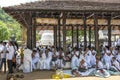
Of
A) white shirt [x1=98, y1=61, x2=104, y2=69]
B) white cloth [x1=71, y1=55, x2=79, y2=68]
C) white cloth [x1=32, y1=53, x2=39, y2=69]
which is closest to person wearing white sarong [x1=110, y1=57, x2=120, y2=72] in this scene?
white shirt [x1=98, y1=61, x2=104, y2=69]

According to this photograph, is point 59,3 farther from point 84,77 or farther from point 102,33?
point 102,33

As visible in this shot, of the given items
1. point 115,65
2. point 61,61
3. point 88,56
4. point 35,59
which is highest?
point 88,56

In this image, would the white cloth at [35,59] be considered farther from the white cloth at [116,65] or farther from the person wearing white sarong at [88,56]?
the white cloth at [116,65]

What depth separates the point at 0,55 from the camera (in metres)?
15.3

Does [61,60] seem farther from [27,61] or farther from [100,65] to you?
[100,65]

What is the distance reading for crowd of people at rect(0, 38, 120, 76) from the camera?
14.2 meters

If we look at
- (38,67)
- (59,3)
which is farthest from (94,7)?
(38,67)

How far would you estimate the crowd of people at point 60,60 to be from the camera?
14.2 m

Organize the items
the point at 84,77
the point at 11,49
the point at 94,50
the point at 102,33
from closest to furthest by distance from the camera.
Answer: the point at 84,77 < the point at 11,49 < the point at 94,50 < the point at 102,33

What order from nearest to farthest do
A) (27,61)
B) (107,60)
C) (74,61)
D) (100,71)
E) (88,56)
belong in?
(100,71)
(27,61)
(107,60)
(74,61)
(88,56)

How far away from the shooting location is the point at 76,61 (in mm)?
15000

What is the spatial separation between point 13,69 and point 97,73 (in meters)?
3.99

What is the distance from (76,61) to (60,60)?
79 centimetres

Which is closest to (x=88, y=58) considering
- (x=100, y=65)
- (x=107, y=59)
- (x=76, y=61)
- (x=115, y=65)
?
(x=76, y=61)
